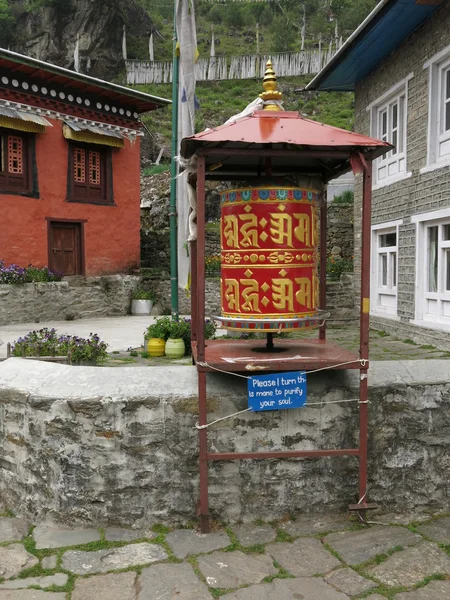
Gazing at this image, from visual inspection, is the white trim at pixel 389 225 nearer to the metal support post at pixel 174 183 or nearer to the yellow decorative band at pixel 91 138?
the metal support post at pixel 174 183

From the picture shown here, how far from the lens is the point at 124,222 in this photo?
17.8 meters

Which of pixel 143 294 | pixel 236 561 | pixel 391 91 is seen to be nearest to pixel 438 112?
pixel 391 91

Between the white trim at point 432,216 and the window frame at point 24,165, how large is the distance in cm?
990

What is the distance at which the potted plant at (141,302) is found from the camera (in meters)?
16.7

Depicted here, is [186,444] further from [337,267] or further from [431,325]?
[337,267]

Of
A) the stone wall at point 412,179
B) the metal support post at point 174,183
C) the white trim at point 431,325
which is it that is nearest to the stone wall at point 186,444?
the metal support post at point 174,183

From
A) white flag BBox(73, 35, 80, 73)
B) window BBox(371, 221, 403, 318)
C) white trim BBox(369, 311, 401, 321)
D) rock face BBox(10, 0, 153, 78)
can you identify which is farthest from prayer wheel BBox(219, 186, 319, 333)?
rock face BBox(10, 0, 153, 78)

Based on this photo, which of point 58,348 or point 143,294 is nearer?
point 58,348

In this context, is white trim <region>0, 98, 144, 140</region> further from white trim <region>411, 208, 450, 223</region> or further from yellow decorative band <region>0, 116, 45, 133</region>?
white trim <region>411, 208, 450, 223</region>

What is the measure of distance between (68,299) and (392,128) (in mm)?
8969

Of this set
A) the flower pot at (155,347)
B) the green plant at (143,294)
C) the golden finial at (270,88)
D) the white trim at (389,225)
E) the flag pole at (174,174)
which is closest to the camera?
the golden finial at (270,88)

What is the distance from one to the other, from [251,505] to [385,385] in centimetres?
139

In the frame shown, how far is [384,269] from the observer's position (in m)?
13.0

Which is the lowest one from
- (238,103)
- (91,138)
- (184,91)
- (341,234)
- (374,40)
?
(341,234)
